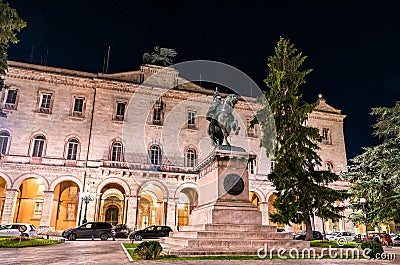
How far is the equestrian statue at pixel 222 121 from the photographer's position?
11.4 m

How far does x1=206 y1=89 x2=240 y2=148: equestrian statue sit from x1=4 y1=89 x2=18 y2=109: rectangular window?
69.2ft

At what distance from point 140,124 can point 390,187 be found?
19823 millimetres

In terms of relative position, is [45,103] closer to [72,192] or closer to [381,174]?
[72,192]

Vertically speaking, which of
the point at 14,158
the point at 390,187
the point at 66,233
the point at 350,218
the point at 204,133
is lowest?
the point at 66,233

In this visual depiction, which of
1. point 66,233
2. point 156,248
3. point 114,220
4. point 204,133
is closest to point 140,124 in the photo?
point 204,133

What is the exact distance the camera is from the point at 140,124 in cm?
2809

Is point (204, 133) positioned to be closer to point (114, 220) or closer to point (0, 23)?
point (114, 220)

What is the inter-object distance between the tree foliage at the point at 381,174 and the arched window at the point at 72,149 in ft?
69.2

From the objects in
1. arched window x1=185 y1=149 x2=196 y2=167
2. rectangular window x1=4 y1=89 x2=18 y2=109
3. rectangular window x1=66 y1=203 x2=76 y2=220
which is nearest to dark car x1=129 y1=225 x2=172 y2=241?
arched window x1=185 y1=149 x2=196 y2=167

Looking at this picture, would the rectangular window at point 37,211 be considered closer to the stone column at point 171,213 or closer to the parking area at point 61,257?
the stone column at point 171,213

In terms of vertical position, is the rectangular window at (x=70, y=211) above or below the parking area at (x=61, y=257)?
above

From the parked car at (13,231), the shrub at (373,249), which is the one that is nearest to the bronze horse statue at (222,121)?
the shrub at (373,249)

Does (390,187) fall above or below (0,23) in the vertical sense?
below

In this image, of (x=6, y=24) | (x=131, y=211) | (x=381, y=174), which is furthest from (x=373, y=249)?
(x=131, y=211)
